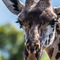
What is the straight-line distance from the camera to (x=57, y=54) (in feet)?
14.6

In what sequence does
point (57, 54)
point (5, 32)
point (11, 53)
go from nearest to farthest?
point (57, 54)
point (11, 53)
point (5, 32)

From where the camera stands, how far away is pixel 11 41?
27.2 meters

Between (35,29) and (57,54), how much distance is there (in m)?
1.12

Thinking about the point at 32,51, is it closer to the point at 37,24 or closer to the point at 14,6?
the point at 37,24

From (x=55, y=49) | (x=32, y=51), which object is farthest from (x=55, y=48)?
(x=32, y=51)

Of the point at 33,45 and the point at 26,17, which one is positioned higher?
the point at 26,17

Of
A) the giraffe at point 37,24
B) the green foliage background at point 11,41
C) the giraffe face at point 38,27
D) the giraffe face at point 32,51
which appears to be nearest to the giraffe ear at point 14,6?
the giraffe at point 37,24

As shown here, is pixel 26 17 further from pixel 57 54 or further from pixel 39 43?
pixel 57 54

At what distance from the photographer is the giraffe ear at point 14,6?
4377 millimetres

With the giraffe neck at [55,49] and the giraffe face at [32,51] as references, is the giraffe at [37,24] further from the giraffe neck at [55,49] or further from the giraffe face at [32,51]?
the giraffe neck at [55,49]

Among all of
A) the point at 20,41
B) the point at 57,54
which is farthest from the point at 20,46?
the point at 57,54

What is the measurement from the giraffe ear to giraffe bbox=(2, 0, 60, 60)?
43 centimetres

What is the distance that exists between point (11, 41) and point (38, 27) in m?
23.8

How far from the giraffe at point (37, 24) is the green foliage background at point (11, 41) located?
21.0 metres
